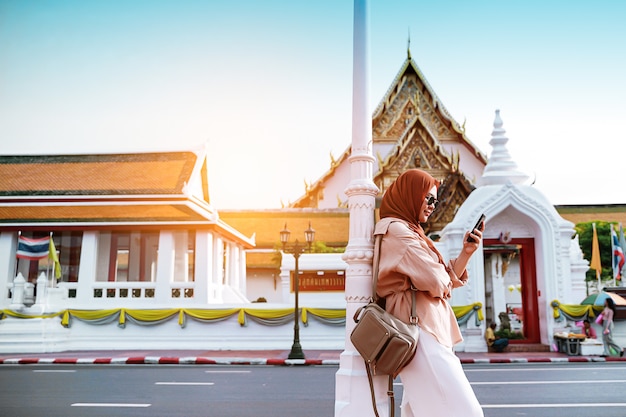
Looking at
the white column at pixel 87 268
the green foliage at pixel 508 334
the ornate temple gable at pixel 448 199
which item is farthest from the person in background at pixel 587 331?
the white column at pixel 87 268

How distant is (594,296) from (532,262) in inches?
65.9

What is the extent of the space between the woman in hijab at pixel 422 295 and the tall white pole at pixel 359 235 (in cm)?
31

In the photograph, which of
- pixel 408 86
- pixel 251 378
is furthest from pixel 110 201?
pixel 408 86

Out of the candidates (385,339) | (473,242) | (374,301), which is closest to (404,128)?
(473,242)

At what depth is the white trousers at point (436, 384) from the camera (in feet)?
8.87

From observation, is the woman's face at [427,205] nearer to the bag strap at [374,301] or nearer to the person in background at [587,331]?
the bag strap at [374,301]

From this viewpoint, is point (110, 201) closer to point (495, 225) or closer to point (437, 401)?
point (495, 225)

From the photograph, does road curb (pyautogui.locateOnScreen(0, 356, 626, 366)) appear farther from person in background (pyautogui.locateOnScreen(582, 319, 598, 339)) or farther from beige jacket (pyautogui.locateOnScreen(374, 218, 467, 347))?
beige jacket (pyautogui.locateOnScreen(374, 218, 467, 347))

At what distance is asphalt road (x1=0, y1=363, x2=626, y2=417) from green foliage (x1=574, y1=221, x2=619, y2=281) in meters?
14.4

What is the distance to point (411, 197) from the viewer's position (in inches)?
122

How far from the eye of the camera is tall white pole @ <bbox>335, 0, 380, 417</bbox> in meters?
3.31

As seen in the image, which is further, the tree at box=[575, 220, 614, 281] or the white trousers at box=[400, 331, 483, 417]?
the tree at box=[575, 220, 614, 281]

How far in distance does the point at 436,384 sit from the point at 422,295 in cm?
45

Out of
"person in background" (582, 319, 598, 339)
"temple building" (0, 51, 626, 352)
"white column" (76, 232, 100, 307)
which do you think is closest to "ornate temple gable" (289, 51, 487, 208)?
"temple building" (0, 51, 626, 352)
